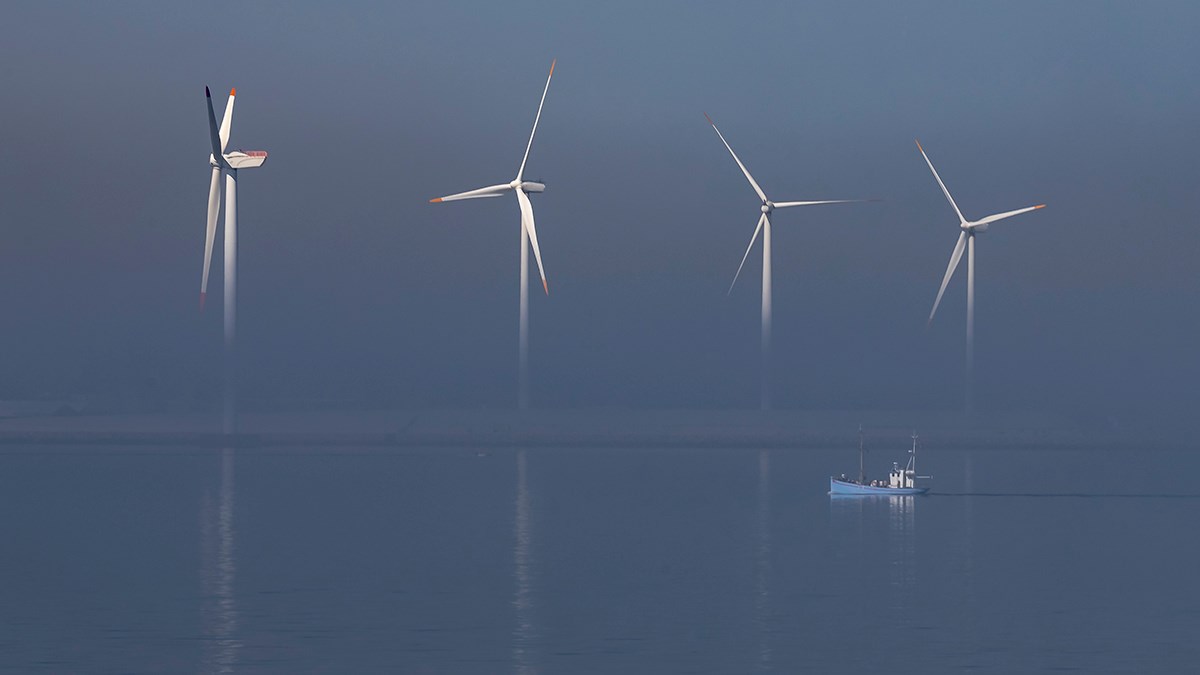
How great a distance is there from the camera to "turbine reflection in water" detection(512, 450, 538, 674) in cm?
6231

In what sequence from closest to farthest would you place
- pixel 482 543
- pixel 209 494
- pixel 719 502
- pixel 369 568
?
pixel 369 568, pixel 482 543, pixel 719 502, pixel 209 494

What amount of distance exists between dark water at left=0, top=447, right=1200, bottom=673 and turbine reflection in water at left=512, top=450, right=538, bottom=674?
0.29m

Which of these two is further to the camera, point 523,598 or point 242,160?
point 242,160

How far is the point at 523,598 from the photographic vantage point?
79188mm


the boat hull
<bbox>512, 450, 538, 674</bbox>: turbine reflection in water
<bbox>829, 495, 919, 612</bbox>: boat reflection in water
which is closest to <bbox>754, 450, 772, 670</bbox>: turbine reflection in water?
<bbox>829, 495, 919, 612</bbox>: boat reflection in water

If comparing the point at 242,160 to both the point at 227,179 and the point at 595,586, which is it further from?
the point at 595,586

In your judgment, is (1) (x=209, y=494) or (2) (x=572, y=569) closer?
(2) (x=572, y=569)

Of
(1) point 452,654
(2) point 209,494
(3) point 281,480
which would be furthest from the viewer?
(3) point 281,480

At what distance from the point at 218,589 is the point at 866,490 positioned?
8812 centimetres

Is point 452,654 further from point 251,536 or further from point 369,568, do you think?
point 251,536

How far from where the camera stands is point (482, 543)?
108250mm

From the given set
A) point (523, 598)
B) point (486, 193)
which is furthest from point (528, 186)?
point (523, 598)

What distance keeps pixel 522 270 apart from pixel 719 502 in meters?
53.1

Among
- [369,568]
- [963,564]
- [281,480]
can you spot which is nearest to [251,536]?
[369,568]
